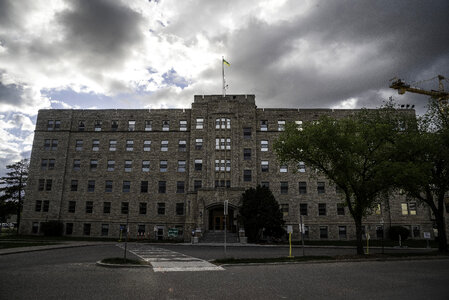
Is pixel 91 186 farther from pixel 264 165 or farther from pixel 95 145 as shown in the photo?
pixel 264 165

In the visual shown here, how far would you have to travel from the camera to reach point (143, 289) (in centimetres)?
866

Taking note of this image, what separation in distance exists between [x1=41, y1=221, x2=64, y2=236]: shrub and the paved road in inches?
1271

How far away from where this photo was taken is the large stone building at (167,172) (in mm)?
41719

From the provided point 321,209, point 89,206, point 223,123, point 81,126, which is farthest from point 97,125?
point 321,209

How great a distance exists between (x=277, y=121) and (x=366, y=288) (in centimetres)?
3685

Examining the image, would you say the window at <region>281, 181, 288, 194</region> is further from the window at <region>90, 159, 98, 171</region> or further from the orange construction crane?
the orange construction crane

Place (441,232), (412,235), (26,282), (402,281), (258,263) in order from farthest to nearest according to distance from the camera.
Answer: (412,235), (441,232), (258,263), (402,281), (26,282)

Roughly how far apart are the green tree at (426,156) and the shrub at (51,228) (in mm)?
42990

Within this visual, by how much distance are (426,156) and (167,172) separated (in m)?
32.9

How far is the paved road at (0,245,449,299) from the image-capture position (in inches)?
317

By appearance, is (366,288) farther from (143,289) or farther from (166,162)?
(166,162)

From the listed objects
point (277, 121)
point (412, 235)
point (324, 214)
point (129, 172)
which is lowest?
point (412, 235)

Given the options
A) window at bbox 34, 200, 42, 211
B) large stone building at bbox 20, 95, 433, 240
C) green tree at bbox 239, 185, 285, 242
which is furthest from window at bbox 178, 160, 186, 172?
window at bbox 34, 200, 42, 211

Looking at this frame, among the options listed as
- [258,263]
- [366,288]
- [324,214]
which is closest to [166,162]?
[324,214]
